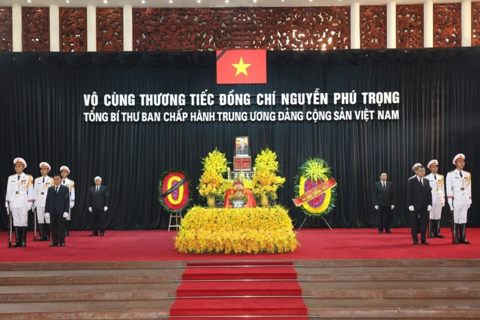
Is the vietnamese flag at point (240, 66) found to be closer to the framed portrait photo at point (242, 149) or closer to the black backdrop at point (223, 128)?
the black backdrop at point (223, 128)

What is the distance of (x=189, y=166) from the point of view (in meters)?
12.7

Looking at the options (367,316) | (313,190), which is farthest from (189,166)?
(367,316)

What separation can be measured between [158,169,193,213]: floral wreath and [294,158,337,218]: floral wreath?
2.67 m

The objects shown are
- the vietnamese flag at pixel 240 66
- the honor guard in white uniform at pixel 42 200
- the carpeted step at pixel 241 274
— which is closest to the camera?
the carpeted step at pixel 241 274

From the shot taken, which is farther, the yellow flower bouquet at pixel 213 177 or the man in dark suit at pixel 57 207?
the yellow flower bouquet at pixel 213 177

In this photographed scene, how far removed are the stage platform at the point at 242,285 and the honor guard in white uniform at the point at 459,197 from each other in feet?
3.06

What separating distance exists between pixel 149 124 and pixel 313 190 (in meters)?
4.43

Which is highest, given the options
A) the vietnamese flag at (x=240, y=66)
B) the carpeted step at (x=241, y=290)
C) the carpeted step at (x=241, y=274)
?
the vietnamese flag at (x=240, y=66)

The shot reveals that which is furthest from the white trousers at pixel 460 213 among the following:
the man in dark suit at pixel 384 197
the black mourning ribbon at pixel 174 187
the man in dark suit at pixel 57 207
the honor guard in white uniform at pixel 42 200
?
the honor guard in white uniform at pixel 42 200

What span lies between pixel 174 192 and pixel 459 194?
20.6ft

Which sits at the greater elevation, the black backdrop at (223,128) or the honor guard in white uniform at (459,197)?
the black backdrop at (223,128)

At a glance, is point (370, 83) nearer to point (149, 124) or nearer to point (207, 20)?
point (207, 20)

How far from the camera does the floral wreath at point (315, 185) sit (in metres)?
12.0

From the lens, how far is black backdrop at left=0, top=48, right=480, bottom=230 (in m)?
12.4
